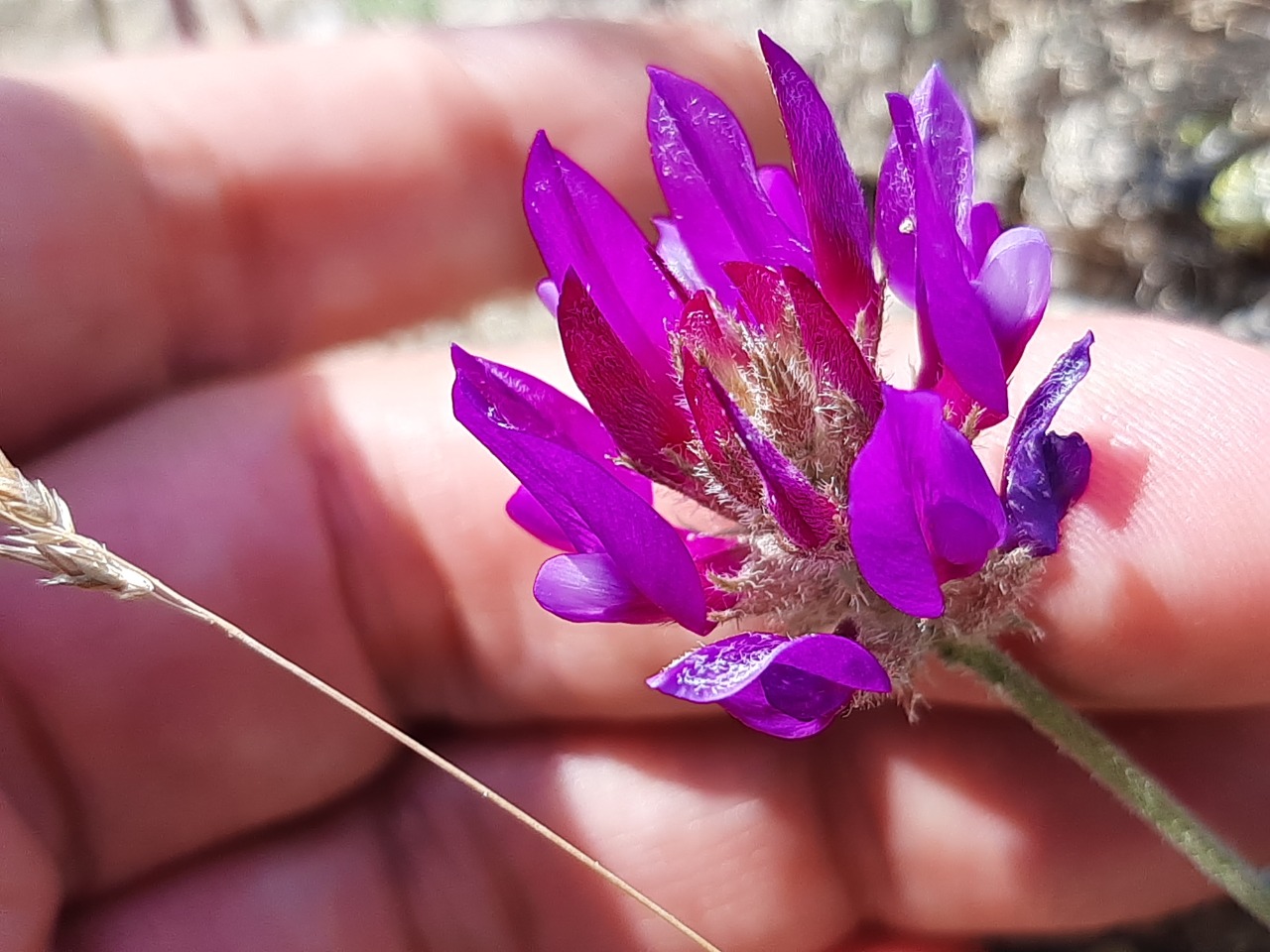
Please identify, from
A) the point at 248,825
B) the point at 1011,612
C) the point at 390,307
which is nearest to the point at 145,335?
the point at 390,307

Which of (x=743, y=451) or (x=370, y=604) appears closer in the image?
(x=743, y=451)

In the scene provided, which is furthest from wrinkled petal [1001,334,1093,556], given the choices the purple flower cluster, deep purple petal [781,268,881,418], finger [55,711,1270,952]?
finger [55,711,1270,952]

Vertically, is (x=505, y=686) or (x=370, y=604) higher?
(x=370, y=604)

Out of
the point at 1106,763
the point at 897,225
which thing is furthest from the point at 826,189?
the point at 1106,763

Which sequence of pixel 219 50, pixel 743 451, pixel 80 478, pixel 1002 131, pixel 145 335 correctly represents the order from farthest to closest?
1. pixel 1002 131
2. pixel 219 50
3. pixel 145 335
4. pixel 80 478
5. pixel 743 451

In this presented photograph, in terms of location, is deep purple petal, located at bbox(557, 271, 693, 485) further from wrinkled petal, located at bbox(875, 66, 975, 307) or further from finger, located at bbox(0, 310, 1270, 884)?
finger, located at bbox(0, 310, 1270, 884)

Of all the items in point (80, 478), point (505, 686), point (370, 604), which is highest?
point (80, 478)

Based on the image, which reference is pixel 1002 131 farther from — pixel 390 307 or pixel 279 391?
pixel 279 391
